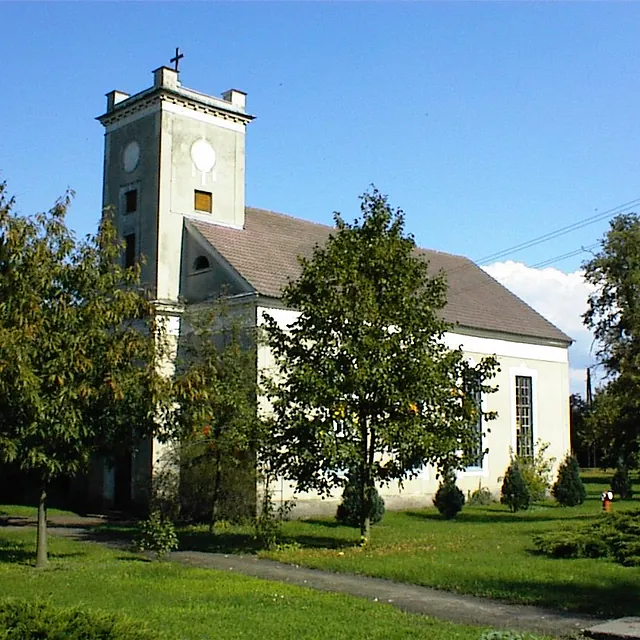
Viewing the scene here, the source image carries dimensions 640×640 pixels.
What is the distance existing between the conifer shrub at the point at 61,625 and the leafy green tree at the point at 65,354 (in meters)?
5.90

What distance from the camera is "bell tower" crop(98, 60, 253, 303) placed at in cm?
2702

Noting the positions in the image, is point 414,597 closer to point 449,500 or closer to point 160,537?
point 160,537

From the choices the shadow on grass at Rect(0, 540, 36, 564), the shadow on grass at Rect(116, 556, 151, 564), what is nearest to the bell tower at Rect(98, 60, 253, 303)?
the shadow on grass at Rect(0, 540, 36, 564)

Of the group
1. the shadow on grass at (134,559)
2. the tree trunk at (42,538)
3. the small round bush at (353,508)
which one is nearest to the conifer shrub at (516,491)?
the small round bush at (353,508)

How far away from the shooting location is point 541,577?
14242mm

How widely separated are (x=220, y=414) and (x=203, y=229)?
306 inches

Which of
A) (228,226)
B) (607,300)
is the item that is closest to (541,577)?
(228,226)

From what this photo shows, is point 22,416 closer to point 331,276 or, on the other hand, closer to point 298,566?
point 298,566

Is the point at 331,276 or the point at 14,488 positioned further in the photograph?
the point at 14,488

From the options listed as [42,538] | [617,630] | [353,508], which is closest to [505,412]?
[353,508]

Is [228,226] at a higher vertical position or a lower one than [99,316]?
higher

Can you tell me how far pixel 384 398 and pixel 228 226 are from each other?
1222 cm

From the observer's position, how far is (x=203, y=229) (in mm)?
27125

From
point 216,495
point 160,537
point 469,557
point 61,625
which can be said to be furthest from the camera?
point 216,495
